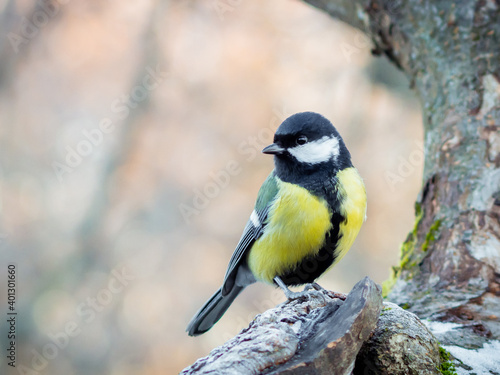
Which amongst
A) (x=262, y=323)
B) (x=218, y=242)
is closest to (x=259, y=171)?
(x=218, y=242)

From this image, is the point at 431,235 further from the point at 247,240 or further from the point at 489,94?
the point at 247,240

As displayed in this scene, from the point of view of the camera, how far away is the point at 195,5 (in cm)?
673

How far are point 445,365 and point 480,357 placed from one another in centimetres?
26

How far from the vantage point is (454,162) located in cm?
263

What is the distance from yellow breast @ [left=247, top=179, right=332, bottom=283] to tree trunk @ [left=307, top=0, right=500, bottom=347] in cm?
64

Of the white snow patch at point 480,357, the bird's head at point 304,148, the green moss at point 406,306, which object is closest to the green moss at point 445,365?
the white snow patch at point 480,357

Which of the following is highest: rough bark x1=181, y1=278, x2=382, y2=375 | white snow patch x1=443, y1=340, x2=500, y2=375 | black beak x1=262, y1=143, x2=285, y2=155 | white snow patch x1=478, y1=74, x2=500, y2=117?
white snow patch x1=478, y1=74, x2=500, y2=117

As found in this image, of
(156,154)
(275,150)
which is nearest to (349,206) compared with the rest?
(275,150)

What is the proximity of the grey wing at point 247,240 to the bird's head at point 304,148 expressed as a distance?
0.26m

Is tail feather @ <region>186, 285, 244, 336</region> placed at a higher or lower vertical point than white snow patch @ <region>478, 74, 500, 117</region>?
lower

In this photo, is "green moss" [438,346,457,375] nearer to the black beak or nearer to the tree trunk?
the tree trunk

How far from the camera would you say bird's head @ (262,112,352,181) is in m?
2.23

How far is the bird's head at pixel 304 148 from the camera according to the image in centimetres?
223

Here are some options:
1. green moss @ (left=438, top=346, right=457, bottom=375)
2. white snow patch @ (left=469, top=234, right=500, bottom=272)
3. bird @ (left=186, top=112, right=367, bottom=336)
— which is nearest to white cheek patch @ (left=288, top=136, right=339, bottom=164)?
bird @ (left=186, top=112, right=367, bottom=336)
